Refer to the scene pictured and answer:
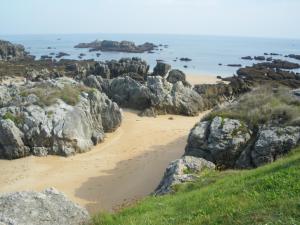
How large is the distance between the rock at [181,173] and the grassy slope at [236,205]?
2474mm

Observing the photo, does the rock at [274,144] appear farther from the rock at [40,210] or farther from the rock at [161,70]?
the rock at [161,70]

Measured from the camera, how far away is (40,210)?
33.2 ft

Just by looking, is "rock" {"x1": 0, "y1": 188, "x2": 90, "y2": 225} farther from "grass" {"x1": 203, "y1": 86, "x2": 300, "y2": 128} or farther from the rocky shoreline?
"grass" {"x1": 203, "y1": 86, "x2": 300, "y2": 128}

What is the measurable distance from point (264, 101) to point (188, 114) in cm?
1264

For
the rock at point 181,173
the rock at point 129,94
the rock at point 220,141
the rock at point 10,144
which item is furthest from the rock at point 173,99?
the rock at point 181,173

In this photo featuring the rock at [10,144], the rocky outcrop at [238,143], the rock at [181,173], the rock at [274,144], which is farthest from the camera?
the rock at [10,144]

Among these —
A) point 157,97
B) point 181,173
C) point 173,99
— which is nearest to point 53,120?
point 181,173

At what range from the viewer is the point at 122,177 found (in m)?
20.5

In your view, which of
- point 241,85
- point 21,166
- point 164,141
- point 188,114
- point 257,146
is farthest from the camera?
point 241,85

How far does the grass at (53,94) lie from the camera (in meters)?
26.1

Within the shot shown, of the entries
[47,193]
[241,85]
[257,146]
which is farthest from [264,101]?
[241,85]

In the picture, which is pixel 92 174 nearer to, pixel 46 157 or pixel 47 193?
pixel 46 157

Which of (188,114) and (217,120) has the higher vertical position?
(217,120)

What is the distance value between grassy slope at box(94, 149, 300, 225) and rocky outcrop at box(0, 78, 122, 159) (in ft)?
41.3
